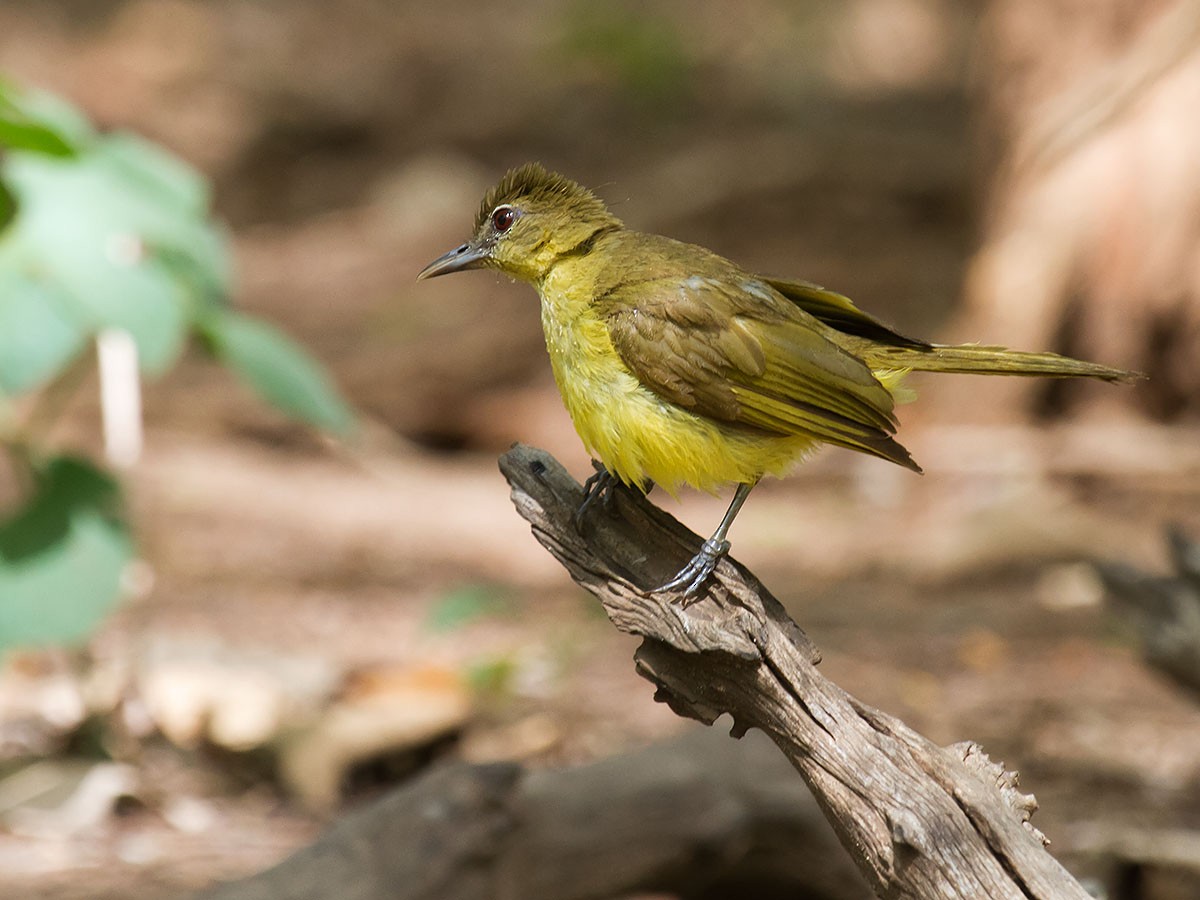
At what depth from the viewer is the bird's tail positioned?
125 inches

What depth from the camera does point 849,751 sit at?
2.86 metres

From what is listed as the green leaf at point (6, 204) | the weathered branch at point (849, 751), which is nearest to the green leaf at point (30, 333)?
the green leaf at point (6, 204)

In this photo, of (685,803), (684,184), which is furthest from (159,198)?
(684,184)

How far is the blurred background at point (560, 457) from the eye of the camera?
5.34 m

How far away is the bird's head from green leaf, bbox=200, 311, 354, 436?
1358 millimetres

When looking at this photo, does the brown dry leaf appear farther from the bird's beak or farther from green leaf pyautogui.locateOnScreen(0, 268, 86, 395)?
the bird's beak

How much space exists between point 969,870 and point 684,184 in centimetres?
1109

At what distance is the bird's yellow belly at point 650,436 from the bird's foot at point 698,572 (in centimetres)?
28

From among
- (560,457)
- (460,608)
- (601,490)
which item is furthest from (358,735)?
(560,457)

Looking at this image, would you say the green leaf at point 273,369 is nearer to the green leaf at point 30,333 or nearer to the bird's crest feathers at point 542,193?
the green leaf at point 30,333

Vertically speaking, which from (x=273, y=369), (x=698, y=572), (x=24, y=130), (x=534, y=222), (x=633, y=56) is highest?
(x=633, y=56)

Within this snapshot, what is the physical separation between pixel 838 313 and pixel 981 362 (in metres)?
0.41

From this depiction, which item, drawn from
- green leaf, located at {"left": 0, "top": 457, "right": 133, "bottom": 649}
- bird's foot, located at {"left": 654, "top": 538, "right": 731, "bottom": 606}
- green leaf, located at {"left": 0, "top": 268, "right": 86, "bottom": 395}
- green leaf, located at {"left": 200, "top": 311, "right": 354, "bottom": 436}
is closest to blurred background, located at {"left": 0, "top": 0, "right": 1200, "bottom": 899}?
green leaf, located at {"left": 0, "top": 457, "right": 133, "bottom": 649}

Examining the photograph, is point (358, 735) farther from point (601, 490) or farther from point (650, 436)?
point (650, 436)
